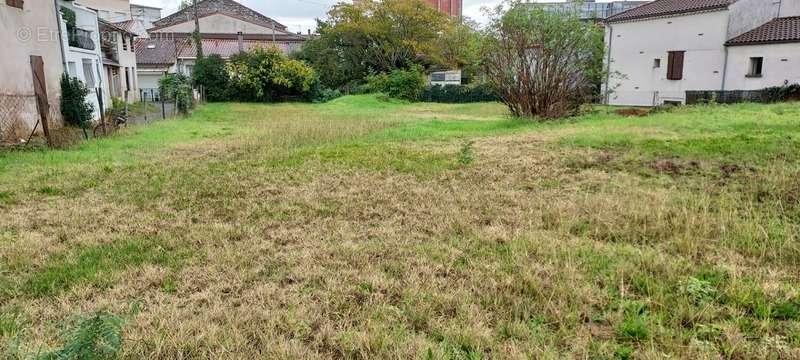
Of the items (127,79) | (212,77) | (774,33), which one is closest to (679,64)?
(774,33)

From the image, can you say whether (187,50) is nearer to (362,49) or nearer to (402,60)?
(362,49)

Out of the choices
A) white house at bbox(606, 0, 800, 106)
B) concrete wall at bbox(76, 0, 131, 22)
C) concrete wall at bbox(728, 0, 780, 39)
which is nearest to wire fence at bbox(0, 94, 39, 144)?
white house at bbox(606, 0, 800, 106)

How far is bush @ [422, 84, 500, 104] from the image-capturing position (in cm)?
3083

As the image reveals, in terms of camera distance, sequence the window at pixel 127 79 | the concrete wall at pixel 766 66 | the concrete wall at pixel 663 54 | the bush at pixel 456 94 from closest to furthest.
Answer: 1. the concrete wall at pixel 766 66
2. the concrete wall at pixel 663 54
3. the window at pixel 127 79
4. the bush at pixel 456 94

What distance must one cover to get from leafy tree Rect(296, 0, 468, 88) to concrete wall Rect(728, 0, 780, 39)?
15993mm

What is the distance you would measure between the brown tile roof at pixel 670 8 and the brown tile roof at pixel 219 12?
121ft

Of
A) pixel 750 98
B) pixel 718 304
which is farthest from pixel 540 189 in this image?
pixel 750 98

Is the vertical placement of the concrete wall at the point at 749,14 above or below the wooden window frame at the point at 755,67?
above

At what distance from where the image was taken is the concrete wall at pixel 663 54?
71.5ft

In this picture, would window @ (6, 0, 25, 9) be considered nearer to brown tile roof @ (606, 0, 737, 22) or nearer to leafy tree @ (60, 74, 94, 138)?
leafy tree @ (60, 74, 94, 138)

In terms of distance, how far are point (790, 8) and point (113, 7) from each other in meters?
→ 44.8

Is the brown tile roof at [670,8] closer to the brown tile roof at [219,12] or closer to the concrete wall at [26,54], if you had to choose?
the concrete wall at [26,54]

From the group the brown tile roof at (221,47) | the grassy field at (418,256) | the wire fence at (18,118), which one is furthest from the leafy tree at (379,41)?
the grassy field at (418,256)

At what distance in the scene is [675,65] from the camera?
75.9 ft
